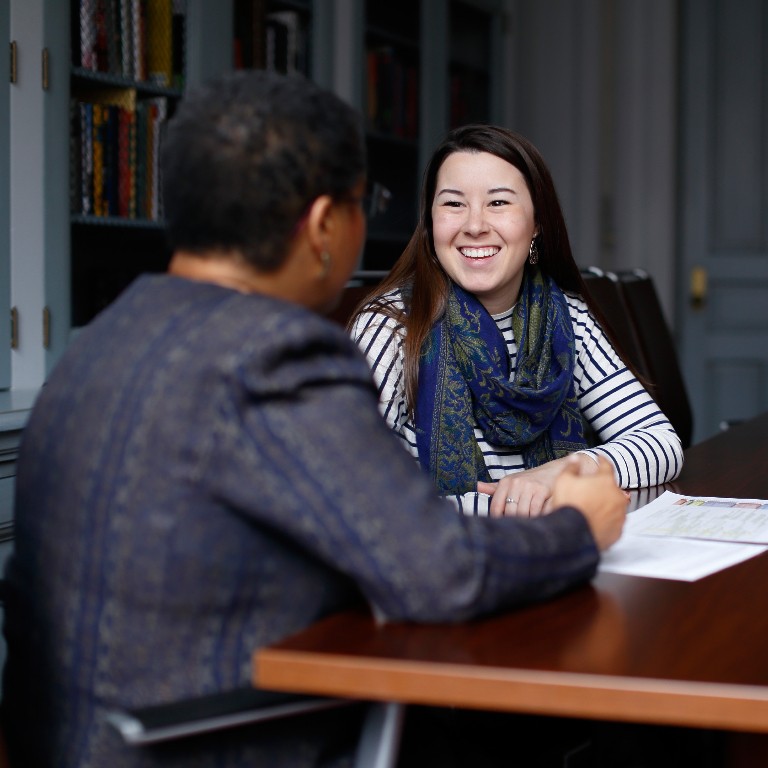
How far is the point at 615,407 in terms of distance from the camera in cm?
186

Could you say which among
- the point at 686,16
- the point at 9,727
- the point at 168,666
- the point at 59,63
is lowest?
the point at 9,727

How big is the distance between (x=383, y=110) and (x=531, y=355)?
2.05 m

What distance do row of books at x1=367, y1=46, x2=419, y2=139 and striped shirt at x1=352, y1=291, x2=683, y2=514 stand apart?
184 cm

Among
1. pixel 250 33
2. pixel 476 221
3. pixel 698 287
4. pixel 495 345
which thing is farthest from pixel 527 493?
pixel 698 287

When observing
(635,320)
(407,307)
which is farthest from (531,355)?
(635,320)

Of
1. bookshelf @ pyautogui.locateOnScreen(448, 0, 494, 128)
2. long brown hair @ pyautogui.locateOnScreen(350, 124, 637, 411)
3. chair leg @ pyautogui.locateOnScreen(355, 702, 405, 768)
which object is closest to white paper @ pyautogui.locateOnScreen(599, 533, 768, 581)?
chair leg @ pyautogui.locateOnScreen(355, 702, 405, 768)

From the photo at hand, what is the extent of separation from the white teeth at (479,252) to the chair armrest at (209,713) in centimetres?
105

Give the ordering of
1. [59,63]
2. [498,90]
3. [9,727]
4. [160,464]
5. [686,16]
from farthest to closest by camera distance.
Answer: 1. [686,16]
2. [498,90]
3. [59,63]
4. [9,727]
5. [160,464]

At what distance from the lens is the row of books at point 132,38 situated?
8.22 feet

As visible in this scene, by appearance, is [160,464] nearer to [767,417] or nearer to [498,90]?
[767,417]

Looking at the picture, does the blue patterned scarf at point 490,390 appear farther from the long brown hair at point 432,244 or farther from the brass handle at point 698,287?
the brass handle at point 698,287

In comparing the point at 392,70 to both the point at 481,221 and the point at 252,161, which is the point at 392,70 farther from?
the point at 252,161

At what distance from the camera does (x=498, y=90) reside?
4.47 m

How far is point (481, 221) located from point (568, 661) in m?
1.07
